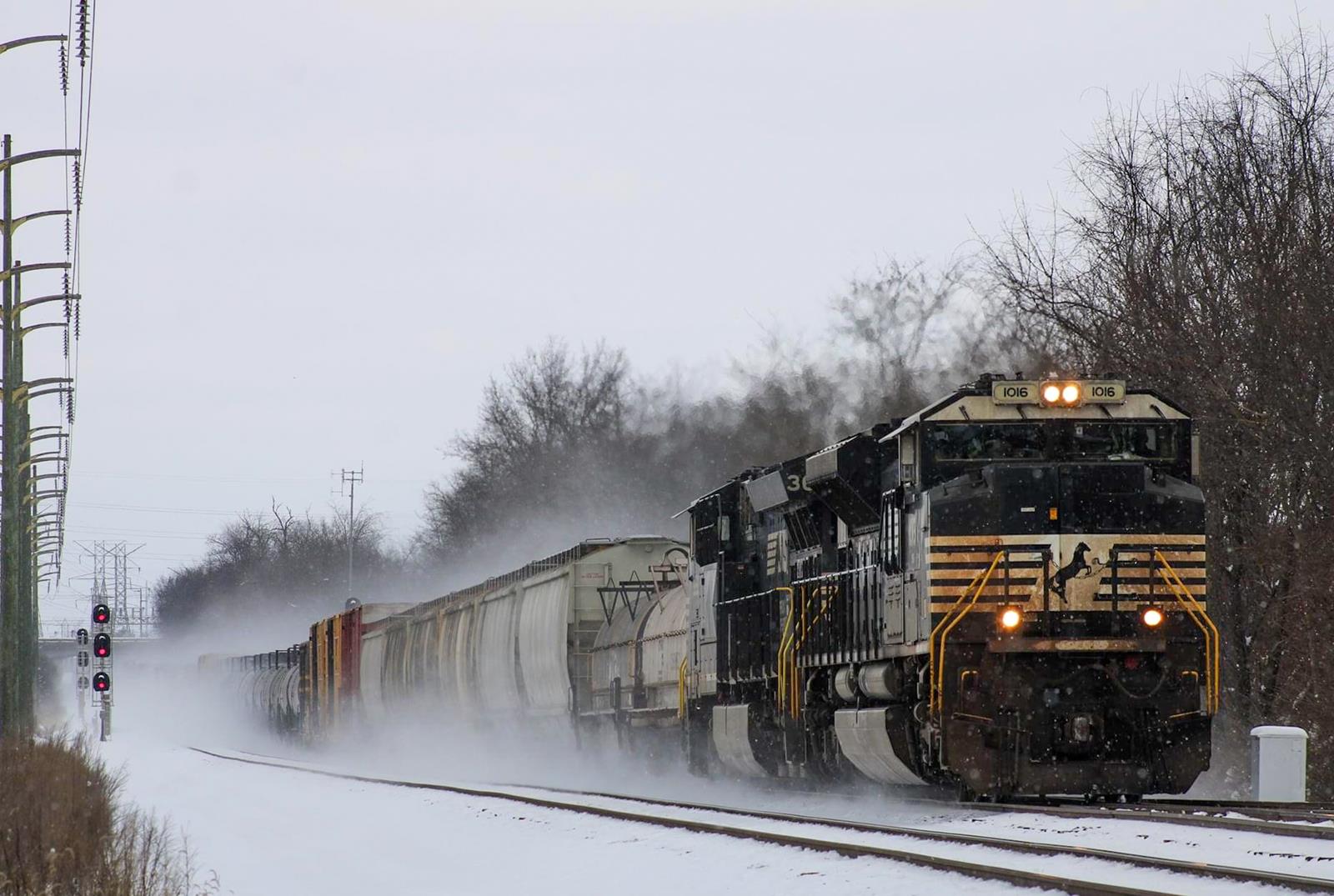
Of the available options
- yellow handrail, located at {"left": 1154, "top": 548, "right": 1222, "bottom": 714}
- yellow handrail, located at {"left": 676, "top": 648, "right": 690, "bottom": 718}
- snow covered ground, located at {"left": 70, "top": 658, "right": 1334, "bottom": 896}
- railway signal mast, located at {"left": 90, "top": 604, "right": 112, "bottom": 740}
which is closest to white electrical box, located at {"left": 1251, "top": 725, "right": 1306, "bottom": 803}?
yellow handrail, located at {"left": 1154, "top": 548, "right": 1222, "bottom": 714}

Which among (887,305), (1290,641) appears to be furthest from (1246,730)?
(887,305)

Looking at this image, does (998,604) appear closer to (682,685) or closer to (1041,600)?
(1041,600)

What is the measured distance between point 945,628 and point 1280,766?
4623mm

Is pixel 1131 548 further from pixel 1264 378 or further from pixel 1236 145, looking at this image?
pixel 1236 145

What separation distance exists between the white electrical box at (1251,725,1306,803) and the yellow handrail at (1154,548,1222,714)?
274 cm

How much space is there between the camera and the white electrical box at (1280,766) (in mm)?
16094

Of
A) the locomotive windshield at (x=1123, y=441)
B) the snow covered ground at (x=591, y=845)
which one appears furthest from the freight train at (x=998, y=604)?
the snow covered ground at (x=591, y=845)

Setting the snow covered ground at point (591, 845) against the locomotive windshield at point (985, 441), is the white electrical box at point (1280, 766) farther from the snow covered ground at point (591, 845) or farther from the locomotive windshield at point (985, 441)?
the locomotive windshield at point (985, 441)

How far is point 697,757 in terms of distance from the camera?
69.9 ft

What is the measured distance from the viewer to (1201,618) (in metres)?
13.8

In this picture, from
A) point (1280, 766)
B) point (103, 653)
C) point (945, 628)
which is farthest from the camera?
point (103, 653)

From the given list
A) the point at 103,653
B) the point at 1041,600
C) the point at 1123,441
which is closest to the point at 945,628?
the point at 1041,600

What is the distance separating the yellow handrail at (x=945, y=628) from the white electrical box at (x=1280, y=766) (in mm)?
4214

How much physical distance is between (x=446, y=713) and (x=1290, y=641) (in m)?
18.8
